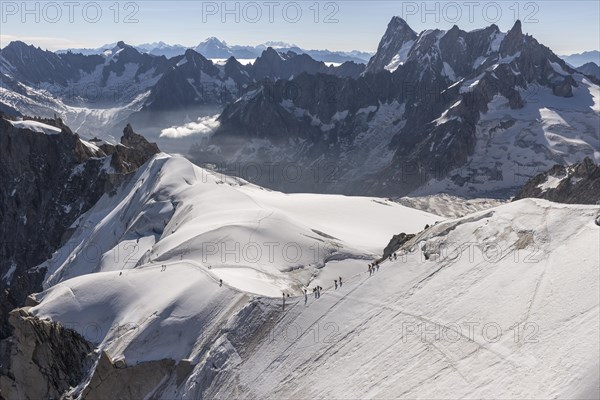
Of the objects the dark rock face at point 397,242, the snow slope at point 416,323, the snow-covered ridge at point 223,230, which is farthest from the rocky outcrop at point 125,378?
the dark rock face at point 397,242

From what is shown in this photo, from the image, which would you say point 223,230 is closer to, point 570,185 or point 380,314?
point 380,314

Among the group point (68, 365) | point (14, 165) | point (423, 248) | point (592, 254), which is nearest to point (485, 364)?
point (592, 254)

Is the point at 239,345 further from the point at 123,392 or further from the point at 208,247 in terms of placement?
the point at 208,247

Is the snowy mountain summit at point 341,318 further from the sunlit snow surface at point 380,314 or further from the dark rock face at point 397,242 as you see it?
the dark rock face at point 397,242

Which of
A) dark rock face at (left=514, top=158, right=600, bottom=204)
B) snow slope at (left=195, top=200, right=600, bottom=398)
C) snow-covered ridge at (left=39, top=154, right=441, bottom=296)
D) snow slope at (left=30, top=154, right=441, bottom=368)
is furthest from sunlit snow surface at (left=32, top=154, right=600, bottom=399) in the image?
dark rock face at (left=514, top=158, right=600, bottom=204)

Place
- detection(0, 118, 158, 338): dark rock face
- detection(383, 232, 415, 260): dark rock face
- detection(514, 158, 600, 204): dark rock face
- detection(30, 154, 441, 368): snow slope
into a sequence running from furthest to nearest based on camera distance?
detection(0, 118, 158, 338): dark rock face
detection(514, 158, 600, 204): dark rock face
detection(383, 232, 415, 260): dark rock face
detection(30, 154, 441, 368): snow slope

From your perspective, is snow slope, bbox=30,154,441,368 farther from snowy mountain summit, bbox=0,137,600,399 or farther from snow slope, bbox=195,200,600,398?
snow slope, bbox=195,200,600,398
